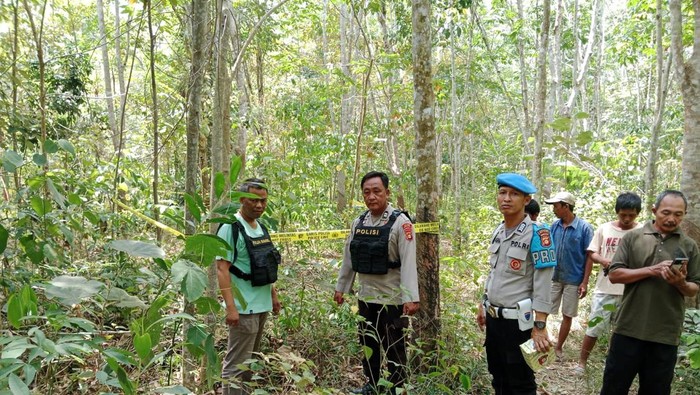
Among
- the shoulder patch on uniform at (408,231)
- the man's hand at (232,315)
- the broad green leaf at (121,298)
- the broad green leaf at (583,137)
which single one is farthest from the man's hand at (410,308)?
the broad green leaf at (583,137)

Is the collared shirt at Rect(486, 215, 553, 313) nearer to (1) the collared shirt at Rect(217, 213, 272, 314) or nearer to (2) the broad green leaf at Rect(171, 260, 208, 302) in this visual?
(1) the collared shirt at Rect(217, 213, 272, 314)

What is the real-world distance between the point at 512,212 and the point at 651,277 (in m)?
0.88

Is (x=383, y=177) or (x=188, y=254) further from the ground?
(x=383, y=177)

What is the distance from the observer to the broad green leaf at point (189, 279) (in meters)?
1.36

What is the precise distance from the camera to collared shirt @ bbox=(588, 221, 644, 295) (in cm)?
404

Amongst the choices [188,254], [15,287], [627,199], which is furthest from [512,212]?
[15,287]

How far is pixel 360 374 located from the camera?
3811 millimetres

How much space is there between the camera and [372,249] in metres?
3.22

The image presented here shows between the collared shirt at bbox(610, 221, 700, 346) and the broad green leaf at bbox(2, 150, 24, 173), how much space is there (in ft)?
10.4

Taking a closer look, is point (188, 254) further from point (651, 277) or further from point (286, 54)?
point (286, 54)

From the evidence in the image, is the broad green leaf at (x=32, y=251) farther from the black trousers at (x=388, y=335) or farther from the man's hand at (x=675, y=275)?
the man's hand at (x=675, y=275)

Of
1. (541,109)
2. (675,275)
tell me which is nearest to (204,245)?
(675,275)

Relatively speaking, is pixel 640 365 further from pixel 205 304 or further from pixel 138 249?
pixel 138 249

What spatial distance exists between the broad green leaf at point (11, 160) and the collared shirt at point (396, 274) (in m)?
2.02
